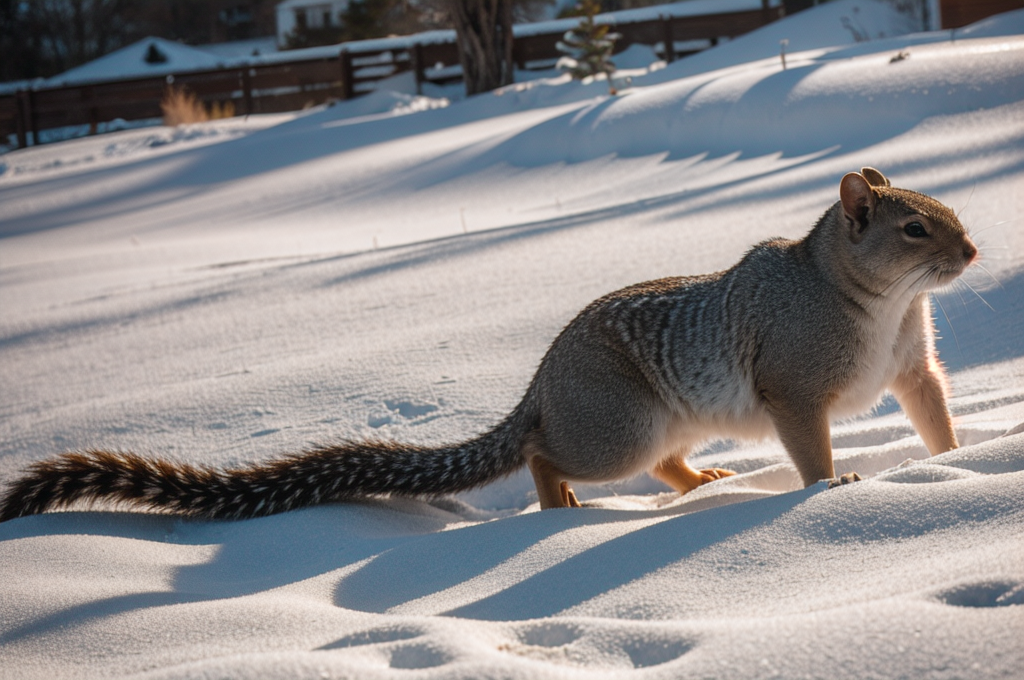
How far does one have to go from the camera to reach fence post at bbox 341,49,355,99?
29188 millimetres

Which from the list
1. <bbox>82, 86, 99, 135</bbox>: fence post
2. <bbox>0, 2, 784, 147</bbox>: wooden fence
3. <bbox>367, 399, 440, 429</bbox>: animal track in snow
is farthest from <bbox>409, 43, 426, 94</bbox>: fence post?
<bbox>367, 399, 440, 429</bbox>: animal track in snow

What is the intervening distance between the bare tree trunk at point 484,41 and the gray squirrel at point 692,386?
20.8 meters

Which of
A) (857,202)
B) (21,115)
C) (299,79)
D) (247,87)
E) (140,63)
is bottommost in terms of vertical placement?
(857,202)

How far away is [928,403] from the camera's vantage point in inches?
149

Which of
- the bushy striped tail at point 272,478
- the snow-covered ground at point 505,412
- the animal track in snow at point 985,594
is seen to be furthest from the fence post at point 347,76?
the animal track in snow at point 985,594

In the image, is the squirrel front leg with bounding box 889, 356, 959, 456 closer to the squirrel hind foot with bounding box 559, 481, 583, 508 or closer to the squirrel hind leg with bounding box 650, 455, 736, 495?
the squirrel hind leg with bounding box 650, 455, 736, 495

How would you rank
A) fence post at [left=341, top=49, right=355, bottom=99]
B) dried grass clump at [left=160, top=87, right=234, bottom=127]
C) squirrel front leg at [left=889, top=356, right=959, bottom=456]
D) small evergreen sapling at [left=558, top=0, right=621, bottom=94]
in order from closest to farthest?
squirrel front leg at [left=889, top=356, right=959, bottom=456], small evergreen sapling at [left=558, top=0, right=621, bottom=94], dried grass clump at [left=160, top=87, right=234, bottom=127], fence post at [left=341, top=49, right=355, bottom=99]

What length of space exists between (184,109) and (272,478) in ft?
81.3

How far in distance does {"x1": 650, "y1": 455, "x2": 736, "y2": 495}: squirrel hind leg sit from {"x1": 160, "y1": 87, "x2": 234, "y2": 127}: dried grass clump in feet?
81.4

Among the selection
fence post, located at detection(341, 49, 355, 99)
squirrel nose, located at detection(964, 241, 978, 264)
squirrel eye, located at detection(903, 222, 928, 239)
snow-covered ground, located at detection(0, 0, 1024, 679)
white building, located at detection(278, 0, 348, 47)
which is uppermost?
white building, located at detection(278, 0, 348, 47)

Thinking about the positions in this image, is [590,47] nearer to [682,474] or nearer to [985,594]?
[682,474]

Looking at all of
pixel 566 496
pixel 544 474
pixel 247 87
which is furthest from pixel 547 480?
pixel 247 87

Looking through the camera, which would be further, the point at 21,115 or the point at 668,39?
the point at 21,115

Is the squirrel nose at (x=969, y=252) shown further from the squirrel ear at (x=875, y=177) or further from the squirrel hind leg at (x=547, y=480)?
the squirrel hind leg at (x=547, y=480)
